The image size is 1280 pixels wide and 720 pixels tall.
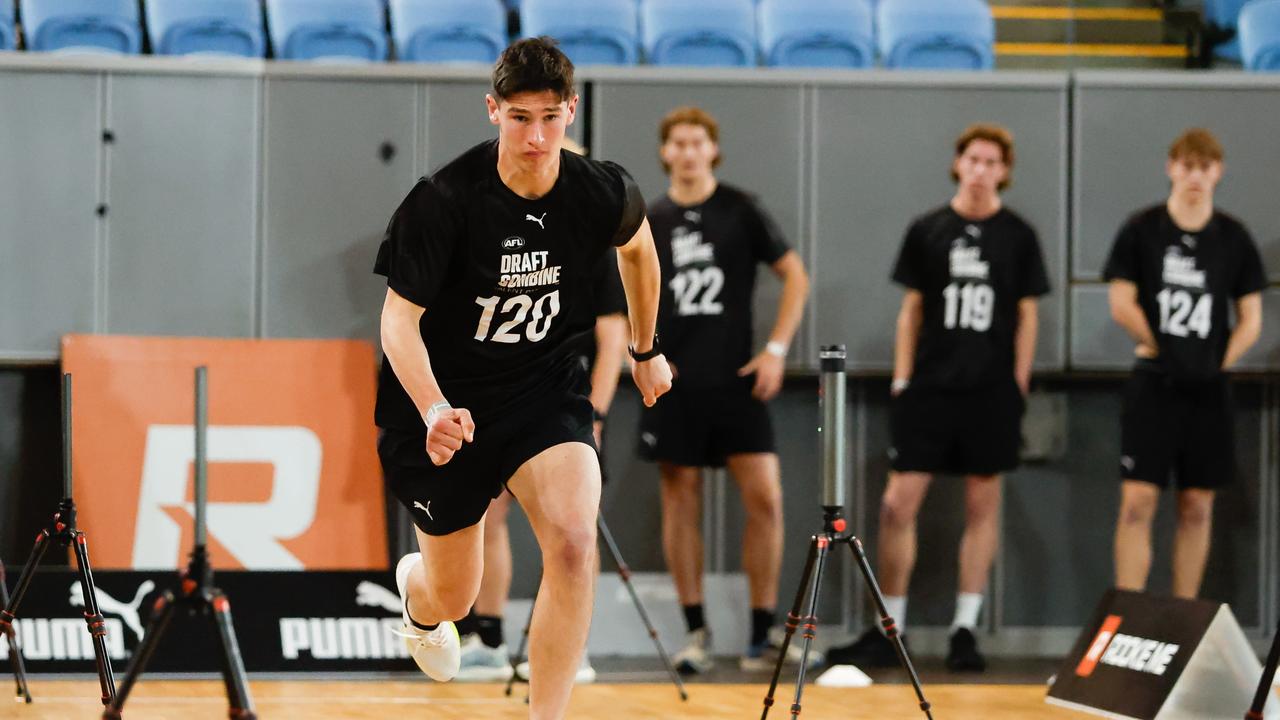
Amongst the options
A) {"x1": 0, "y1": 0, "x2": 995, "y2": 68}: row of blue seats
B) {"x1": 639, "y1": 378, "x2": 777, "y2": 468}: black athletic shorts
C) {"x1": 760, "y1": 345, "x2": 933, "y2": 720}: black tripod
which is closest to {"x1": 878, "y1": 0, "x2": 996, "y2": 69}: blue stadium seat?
{"x1": 0, "y1": 0, "x2": 995, "y2": 68}: row of blue seats

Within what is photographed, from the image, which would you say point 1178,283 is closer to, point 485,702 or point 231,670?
point 485,702

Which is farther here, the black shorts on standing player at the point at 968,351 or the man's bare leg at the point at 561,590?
the black shorts on standing player at the point at 968,351

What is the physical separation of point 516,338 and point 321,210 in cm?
323

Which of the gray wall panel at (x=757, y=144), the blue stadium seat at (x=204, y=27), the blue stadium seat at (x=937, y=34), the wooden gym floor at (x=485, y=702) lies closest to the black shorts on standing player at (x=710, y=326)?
the gray wall panel at (x=757, y=144)

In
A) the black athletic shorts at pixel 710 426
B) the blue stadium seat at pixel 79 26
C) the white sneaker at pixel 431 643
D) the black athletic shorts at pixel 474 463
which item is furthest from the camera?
the blue stadium seat at pixel 79 26

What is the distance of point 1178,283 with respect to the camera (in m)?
6.18

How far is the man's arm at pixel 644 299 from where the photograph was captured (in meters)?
3.84

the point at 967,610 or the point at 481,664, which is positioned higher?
the point at 967,610

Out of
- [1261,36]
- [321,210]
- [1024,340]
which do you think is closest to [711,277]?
[1024,340]

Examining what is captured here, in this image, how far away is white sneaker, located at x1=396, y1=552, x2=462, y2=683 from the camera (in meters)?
4.31

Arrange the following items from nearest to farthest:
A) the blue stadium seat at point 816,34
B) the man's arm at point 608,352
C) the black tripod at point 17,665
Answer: the black tripod at point 17,665, the man's arm at point 608,352, the blue stadium seat at point 816,34

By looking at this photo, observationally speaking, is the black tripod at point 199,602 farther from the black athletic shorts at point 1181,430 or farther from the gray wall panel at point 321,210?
the black athletic shorts at point 1181,430

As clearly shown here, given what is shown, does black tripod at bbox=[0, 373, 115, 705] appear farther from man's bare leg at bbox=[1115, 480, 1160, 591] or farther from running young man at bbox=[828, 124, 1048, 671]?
man's bare leg at bbox=[1115, 480, 1160, 591]

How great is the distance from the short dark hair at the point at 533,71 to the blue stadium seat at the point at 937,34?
4507 mm
